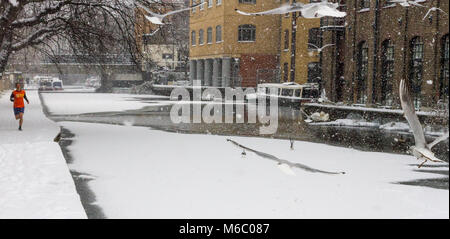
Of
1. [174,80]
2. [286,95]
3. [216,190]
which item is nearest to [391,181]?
[216,190]

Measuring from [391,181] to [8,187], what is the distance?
7120 millimetres

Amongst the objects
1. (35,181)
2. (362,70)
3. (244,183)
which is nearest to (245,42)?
(362,70)

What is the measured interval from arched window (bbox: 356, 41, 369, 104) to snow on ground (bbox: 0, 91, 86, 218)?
2056 cm

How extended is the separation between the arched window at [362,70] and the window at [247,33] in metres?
18.7

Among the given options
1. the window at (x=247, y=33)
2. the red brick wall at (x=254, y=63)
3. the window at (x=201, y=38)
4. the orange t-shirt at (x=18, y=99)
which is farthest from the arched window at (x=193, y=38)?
the orange t-shirt at (x=18, y=99)

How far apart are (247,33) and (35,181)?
41.3m

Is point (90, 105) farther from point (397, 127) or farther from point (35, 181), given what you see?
point (35, 181)

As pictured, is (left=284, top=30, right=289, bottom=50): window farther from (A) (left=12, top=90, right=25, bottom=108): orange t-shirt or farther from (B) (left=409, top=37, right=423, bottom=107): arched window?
(A) (left=12, top=90, right=25, bottom=108): orange t-shirt

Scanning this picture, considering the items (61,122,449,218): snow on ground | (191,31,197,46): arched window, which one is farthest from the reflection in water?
(191,31,197,46): arched window

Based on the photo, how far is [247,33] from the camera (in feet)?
161

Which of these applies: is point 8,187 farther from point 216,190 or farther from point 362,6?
point 362,6

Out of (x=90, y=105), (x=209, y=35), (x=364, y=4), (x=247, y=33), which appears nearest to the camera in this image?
(x=364, y=4)

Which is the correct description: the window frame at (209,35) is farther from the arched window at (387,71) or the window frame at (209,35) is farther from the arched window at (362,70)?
the arched window at (387,71)
